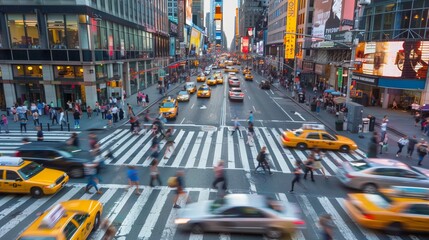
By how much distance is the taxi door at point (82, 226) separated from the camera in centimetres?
946

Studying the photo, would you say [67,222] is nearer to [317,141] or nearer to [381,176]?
[381,176]

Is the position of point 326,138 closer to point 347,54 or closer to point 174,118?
point 174,118

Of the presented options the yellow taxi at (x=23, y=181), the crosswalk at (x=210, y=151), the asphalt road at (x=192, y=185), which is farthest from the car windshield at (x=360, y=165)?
the yellow taxi at (x=23, y=181)

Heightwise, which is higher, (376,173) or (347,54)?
(347,54)

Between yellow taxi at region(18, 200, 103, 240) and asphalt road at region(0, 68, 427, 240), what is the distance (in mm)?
686

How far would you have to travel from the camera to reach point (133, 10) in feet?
154

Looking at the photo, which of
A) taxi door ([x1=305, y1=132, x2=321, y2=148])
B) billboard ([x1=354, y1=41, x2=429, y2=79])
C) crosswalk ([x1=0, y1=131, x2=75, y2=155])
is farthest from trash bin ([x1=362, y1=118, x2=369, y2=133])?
crosswalk ([x1=0, y1=131, x2=75, y2=155])

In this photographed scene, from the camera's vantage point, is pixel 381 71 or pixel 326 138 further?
pixel 381 71

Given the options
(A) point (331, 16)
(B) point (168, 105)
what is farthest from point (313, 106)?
(A) point (331, 16)

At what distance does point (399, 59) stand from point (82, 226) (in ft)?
116

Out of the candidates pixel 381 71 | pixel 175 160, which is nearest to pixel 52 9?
pixel 175 160

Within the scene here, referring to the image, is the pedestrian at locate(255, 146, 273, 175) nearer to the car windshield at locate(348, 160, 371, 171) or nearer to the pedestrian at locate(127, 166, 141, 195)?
the car windshield at locate(348, 160, 371, 171)

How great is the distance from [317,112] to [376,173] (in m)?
20.0

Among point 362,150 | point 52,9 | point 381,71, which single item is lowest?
point 362,150
